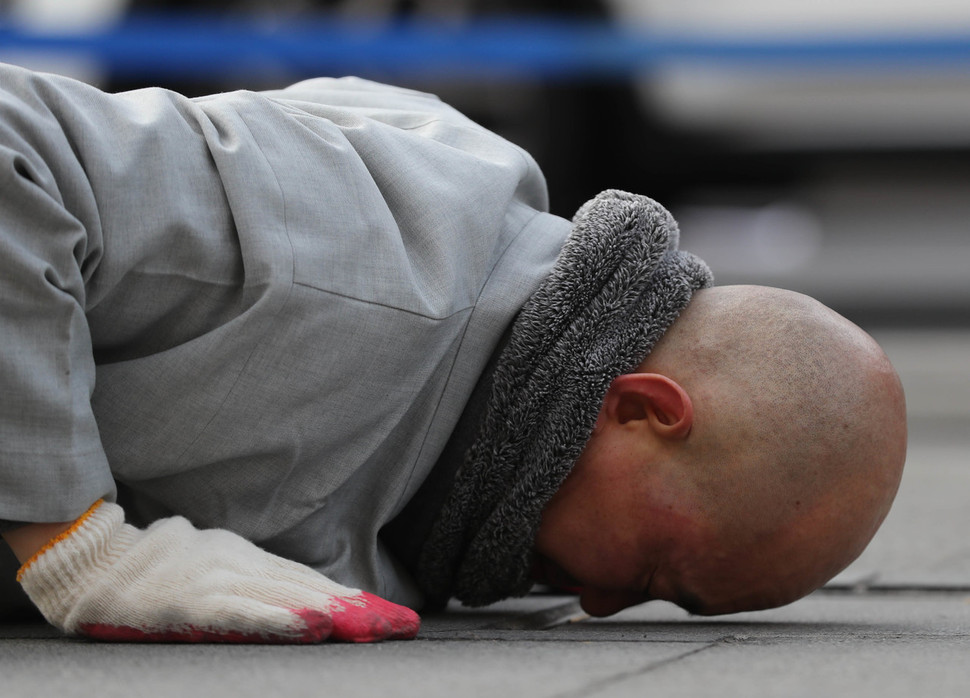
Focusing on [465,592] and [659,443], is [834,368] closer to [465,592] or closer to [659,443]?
[659,443]

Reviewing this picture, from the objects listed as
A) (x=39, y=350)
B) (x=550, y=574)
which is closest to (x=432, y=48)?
(x=550, y=574)

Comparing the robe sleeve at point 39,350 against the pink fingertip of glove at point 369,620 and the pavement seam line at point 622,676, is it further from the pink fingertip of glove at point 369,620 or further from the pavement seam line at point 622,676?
the pavement seam line at point 622,676

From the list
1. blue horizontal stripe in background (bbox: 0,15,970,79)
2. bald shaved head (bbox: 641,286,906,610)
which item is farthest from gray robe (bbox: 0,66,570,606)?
blue horizontal stripe in background (bbox: 0,15,970,79)

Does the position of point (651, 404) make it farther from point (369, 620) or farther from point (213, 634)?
point (213, 634)

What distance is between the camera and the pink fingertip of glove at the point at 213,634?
1.23 metres

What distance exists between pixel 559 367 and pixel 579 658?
0.34 metres

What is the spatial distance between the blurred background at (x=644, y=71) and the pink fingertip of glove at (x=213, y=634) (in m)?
3.01

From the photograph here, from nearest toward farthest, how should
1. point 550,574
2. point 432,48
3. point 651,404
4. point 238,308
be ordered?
point 238,308, point 651,404, point 550,574, point 432,48

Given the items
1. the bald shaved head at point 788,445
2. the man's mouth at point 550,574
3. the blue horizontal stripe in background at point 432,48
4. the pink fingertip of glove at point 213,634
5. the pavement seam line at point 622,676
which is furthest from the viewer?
the blue horizontal stripe in background at point 432,48

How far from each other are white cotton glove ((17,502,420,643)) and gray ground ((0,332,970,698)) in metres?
0.02

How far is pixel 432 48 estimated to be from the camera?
172 inches

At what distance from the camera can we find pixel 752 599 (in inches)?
57.8

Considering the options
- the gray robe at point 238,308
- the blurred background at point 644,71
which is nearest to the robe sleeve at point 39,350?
the gray robe at point 238,308

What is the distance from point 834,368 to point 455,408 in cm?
37
